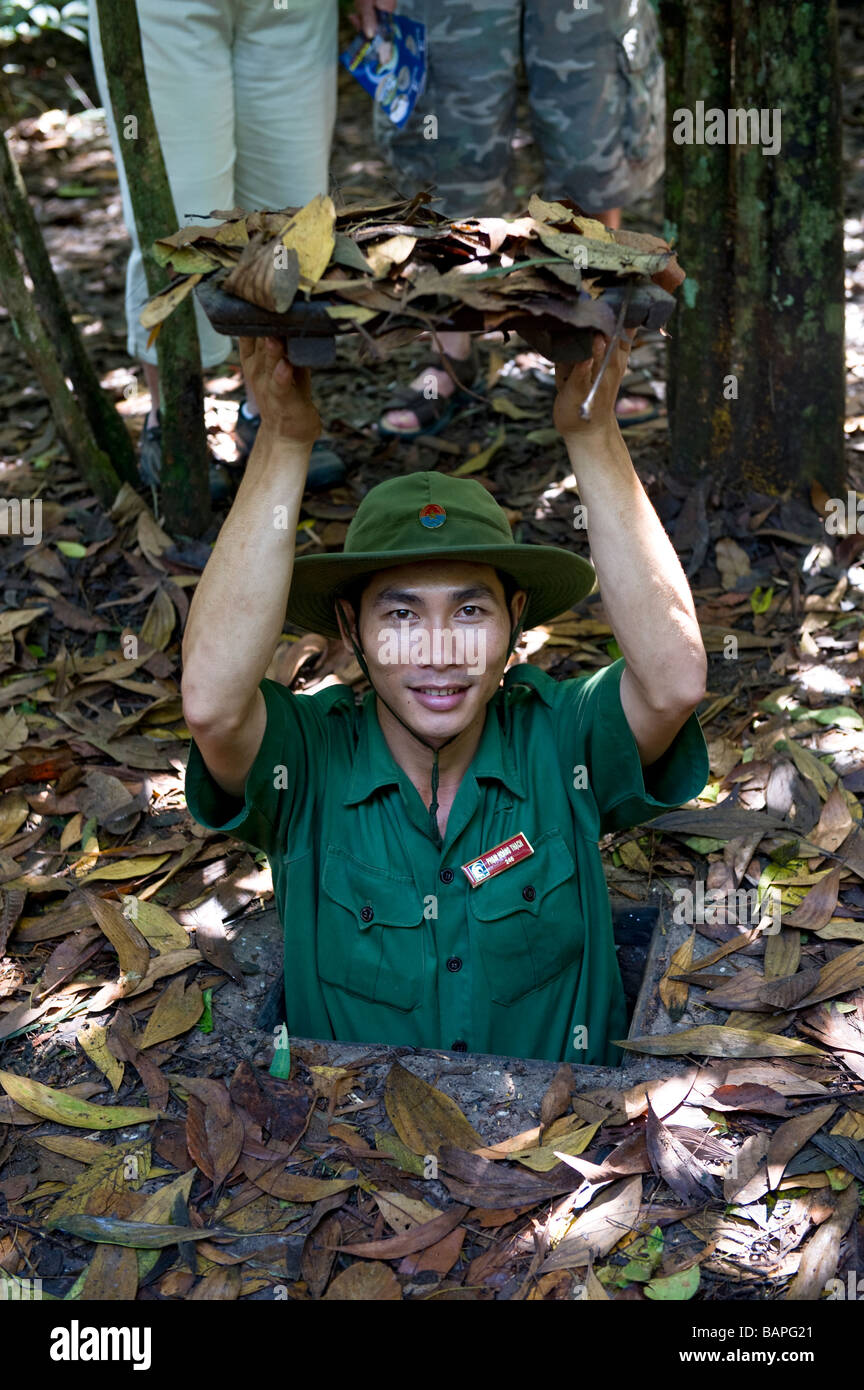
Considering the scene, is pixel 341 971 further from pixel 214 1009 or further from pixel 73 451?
pixel 73 451

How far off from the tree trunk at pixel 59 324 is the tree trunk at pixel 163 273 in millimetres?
394

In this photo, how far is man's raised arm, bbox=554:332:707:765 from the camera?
260 cm

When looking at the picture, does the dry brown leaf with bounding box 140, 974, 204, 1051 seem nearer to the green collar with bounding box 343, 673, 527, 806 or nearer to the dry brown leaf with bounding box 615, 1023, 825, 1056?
the green collar with bounding box 343, 673, 527, 806

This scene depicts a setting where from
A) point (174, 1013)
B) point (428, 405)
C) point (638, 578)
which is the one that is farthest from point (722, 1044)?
point (428, 405)

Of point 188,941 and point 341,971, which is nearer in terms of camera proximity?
point 341,971

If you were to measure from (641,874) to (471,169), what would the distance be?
2563 millimetres

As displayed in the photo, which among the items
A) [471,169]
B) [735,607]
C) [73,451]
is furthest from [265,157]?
[735,607]

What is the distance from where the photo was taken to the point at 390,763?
296 centimetres

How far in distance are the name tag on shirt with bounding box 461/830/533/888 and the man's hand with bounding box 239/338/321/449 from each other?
92 cm

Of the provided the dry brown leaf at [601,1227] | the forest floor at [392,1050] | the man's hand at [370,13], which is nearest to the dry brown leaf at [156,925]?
the forest floor at [392,1050]

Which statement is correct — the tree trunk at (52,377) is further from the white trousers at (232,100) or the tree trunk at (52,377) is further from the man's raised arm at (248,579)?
the man's raised arm at (248,579)

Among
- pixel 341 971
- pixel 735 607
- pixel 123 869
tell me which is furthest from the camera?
pixel 735 607

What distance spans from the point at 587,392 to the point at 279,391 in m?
0.56

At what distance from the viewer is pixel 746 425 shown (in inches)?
180
